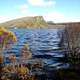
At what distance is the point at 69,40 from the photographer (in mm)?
65750

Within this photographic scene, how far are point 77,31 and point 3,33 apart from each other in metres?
25.5

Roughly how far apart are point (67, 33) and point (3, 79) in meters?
30.1

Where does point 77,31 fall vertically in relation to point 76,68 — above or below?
above

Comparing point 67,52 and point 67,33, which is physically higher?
point 67,33

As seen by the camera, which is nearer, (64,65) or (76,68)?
(76,68)

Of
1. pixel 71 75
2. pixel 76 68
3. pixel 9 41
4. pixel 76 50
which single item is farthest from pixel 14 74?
pixel 76 50

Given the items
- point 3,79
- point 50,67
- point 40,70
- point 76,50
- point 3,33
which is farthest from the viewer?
point 76,50

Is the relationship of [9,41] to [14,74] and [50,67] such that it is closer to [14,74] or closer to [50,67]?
[14,74]

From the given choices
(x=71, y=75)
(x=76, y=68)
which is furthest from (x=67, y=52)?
(x=71, y=75)

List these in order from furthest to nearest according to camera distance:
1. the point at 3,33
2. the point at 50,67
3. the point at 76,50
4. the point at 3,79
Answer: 1. the point at 76,50
2. the point at 50,67
3. the point at 3,33
4. the point at 3,79

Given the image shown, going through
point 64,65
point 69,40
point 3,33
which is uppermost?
point 3,33

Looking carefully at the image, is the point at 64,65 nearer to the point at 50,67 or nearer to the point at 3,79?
the point at 50,67

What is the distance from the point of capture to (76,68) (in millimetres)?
52906

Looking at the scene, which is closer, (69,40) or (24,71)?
(24,71)
